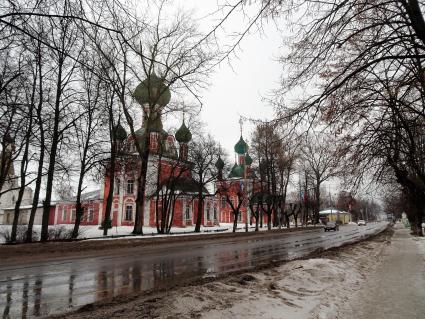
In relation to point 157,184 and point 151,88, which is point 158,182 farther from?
point 151,88

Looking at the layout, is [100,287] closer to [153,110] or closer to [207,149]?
[153,110]

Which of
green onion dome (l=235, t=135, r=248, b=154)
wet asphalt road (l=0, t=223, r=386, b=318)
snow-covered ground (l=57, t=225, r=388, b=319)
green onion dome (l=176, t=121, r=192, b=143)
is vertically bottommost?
wet asphalt road (l=0, t=223, r=386, b=318)

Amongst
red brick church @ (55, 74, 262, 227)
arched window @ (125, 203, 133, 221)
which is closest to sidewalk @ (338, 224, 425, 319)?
red brick church @ (55, 74, 262, 227)

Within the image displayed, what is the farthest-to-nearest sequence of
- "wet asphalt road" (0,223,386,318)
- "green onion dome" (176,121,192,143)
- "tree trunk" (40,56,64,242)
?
1. "green onion dome" (176,121,192,143)
2. "tree trunk" (40,56,64,242)
3. "wet asphalt road" (0,223,386,318)

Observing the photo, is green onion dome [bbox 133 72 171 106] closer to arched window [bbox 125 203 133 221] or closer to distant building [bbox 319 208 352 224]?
arched window [bbox 125 203 133 221]

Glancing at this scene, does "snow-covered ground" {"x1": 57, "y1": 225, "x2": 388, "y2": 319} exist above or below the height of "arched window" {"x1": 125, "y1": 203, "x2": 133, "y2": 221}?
below

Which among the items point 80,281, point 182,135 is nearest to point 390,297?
point 80,281

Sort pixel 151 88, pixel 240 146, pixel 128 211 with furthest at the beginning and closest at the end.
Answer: pixel 240 146
pixel 128 211
pixel 151 88

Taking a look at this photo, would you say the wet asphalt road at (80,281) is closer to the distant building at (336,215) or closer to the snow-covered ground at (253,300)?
the snow-covered ground at (253,300)

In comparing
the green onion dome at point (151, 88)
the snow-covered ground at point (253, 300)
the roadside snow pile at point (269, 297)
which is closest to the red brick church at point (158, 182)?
the green onion dome at point (151, 88)

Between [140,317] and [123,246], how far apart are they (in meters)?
17.0

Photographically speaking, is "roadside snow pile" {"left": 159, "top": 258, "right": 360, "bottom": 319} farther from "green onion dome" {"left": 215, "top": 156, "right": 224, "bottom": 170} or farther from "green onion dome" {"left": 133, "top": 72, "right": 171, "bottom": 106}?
"green onion dome" {"left": 215, "top": 156, "right": 224, "bottom": 170}

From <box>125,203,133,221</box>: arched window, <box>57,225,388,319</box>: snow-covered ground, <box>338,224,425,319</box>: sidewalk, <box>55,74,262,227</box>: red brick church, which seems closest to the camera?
<box>57,225,388,319</box>: snow-covered ground

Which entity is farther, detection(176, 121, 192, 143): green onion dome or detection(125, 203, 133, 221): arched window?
detection(125, 203, 133, 221): arched window
